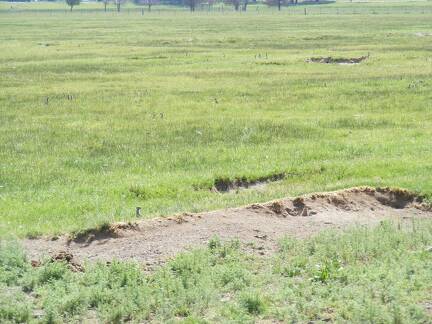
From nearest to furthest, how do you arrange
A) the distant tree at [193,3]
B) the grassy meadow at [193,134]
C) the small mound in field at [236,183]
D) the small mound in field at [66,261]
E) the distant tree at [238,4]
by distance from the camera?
the small mound in field at [66,261], the grassy meadow at [193,134], the small mound in field at [236,183], the distant tree at [238,4], the distant tree at [193,3]

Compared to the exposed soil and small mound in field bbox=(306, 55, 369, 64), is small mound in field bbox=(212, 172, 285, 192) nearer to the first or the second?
the exposed soil

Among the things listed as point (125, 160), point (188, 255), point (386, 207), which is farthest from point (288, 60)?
point (188, 255)

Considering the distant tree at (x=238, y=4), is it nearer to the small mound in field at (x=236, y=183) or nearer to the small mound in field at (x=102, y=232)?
the small mound in field at (x=236, y=183)

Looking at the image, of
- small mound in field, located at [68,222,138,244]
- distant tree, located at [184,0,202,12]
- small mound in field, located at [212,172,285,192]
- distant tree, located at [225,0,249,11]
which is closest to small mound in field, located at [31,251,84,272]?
small mound in field, located at [68,222,138,244]

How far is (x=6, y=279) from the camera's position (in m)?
9.58

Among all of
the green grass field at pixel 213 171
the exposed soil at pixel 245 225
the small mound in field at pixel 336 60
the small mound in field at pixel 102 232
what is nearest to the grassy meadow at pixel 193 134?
the green grass field at pixel 213 171

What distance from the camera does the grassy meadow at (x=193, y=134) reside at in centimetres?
1473

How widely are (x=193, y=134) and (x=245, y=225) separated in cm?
964

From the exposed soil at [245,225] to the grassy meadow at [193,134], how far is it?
2.04 ft

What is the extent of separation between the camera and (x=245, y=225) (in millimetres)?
11773

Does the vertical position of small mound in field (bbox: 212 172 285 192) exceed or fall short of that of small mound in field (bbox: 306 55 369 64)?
it falls short

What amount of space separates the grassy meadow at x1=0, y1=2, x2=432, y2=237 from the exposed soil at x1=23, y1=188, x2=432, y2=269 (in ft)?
2.04

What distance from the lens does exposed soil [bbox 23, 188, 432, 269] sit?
35.5ft

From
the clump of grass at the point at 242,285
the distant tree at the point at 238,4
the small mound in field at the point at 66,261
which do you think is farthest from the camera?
the distant tree at the point at 238,4
